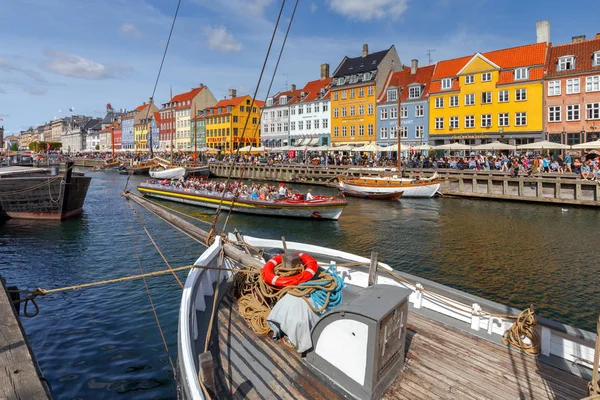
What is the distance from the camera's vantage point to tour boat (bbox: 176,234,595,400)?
4.18 metres

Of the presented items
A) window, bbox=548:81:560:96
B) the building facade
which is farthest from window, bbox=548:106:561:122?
window, bbox=548:81:560:96

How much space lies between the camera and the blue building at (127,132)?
11738 cm

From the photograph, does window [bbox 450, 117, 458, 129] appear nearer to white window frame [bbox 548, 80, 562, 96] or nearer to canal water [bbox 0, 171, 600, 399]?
white window frame [bbox 548, 80, 562, 96]

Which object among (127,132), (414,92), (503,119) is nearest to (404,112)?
(414,92)

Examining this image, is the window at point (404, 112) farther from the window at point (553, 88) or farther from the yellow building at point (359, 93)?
the window at point (553, 88)

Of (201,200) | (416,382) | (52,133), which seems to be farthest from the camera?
(52,133)

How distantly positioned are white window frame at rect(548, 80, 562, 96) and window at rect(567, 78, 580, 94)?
0.75 meters

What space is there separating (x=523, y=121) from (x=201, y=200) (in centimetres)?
3354

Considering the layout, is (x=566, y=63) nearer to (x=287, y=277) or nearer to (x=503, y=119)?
(x=503, y=119)

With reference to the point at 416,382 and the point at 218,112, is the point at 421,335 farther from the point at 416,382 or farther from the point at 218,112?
the point at 218,112

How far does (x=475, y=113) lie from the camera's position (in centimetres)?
4528

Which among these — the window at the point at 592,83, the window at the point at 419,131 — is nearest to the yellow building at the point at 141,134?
the window at the point at 419,131

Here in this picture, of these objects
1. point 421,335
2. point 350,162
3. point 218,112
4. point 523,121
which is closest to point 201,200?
point 350,162

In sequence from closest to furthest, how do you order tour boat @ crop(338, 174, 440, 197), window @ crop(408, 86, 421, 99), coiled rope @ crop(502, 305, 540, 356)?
coiled rope @ crop(502, 305, 540, 356)
tour boat @ crop(338, 174, 440, 197)
window @ crop(408, 86, 421, 99)
